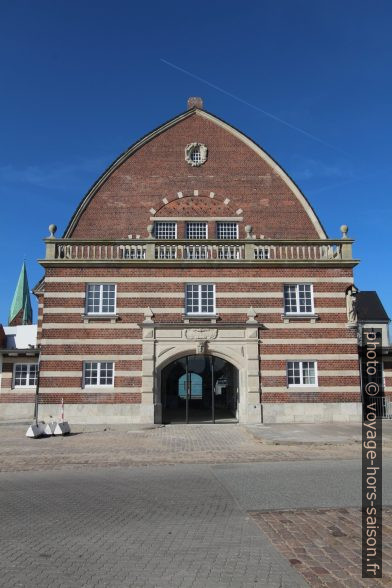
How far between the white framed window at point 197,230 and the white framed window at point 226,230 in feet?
2.40

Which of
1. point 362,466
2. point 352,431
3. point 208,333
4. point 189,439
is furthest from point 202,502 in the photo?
point 208,333

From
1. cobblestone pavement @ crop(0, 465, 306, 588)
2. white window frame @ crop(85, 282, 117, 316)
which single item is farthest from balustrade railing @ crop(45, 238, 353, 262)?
cobblestone pavement @ crop(0, 465, 306, 588)

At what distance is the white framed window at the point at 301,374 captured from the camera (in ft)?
71.0

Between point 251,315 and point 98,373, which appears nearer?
point 98,373

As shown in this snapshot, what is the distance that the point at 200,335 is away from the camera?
21.5m

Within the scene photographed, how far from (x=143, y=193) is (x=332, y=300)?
40.8 ft

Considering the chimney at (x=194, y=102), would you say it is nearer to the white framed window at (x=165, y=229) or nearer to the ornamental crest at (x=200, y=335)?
the white framed window at (x=165, y=229)

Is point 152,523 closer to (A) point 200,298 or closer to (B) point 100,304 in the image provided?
(A) point 200,298

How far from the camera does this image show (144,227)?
27.4 metres

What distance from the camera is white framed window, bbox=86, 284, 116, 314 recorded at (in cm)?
2205

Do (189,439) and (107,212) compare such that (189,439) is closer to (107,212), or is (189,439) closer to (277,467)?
(277,467)

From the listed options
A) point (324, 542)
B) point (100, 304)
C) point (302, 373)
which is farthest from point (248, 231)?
point (324, 542)

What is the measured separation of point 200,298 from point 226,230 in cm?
683

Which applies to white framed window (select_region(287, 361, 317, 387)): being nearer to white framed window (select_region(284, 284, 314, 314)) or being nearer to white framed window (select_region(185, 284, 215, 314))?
white framed window (select_region(284, 284, 314, 314))
